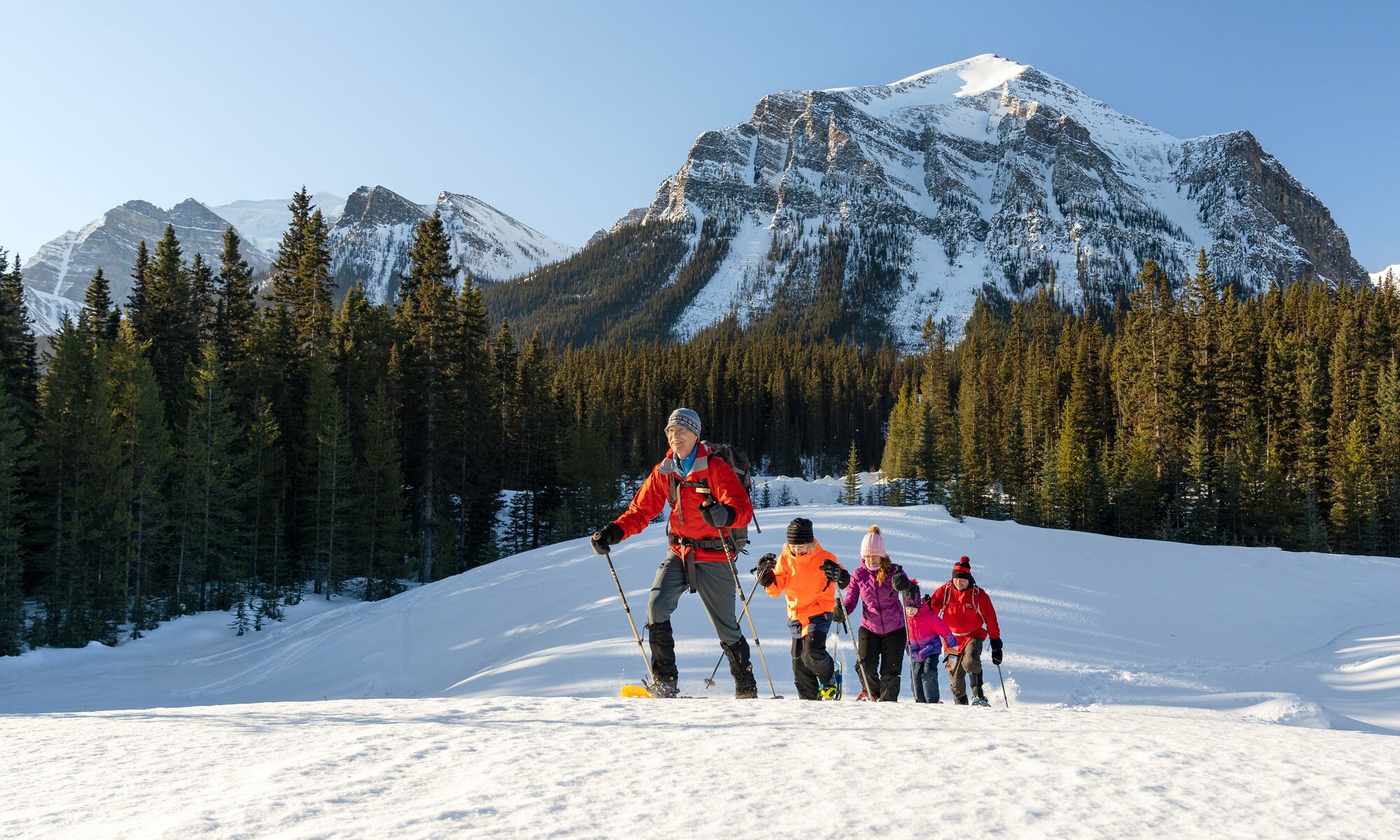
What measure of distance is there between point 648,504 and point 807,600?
6.54 feet

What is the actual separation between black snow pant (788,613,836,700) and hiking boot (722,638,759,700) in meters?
0.86

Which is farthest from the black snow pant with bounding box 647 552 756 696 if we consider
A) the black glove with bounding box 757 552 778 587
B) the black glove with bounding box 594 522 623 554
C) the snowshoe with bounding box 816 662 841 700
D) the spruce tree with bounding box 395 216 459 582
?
the spruce tree with bounding box 395 216 459 582

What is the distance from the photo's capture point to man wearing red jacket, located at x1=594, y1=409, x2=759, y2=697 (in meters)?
6.41

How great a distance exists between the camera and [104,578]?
25203 mm

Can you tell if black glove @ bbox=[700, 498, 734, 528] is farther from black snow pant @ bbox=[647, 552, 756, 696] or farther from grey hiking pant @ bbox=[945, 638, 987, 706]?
grey hiking pant @ bbox=[945, 638, 987, 706]

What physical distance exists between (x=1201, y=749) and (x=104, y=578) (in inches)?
1230

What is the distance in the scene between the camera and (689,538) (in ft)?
21.4

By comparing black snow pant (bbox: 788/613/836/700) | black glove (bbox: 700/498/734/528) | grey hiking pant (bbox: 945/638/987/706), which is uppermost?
black glove (bbox: 700/498/734/528)

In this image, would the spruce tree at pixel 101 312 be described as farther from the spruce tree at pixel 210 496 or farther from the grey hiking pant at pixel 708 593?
the grey hiking pant at pixel 708 593

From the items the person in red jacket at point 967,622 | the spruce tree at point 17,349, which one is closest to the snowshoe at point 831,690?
the person in red jacket at point 967,622

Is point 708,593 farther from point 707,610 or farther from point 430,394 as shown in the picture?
point 430,394

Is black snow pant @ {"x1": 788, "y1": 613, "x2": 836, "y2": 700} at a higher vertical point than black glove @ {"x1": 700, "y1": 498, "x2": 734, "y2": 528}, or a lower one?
lower

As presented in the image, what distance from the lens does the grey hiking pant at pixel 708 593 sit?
6484 millimetres

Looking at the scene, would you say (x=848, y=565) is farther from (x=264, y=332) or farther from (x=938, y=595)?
(x=264, y=332)
